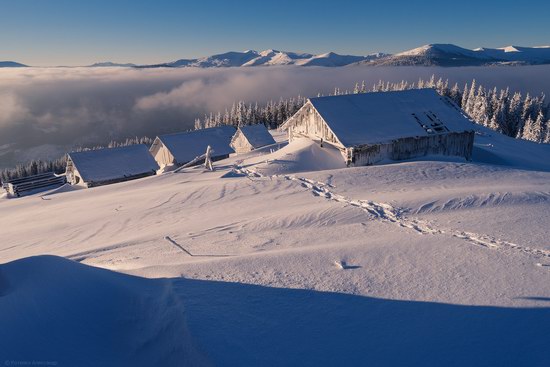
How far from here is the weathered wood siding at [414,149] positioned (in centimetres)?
2477

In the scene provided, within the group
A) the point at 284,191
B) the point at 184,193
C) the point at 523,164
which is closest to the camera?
the point at 284,191

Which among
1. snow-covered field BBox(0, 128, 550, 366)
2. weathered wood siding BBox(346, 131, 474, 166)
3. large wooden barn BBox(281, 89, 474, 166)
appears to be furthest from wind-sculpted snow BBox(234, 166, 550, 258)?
large wooden barn BBox(281, 89, 474, 166)

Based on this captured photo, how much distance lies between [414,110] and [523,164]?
1162cm

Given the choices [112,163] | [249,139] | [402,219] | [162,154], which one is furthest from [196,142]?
[402,219]

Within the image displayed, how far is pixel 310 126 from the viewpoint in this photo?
93.2ft

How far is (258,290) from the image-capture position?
23.7 ft

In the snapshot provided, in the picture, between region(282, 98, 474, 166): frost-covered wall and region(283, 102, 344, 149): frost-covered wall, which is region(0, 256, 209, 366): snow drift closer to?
region(282, 98, 474, 166): frost-covered wall

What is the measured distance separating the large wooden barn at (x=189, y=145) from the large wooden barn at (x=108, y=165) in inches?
113

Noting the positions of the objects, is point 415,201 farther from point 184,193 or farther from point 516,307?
point 184,193

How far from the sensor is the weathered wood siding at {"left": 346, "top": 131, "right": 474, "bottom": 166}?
81.3ft

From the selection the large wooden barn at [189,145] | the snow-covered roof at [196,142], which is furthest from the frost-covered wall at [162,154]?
the snow-covered roof at [196,142]

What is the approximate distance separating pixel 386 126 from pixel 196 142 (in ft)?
84.8

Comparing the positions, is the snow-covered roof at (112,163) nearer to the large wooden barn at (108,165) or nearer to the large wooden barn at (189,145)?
the large wooden barn at (108,165)

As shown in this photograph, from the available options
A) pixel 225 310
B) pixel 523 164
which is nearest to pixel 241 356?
pixel 225 310
